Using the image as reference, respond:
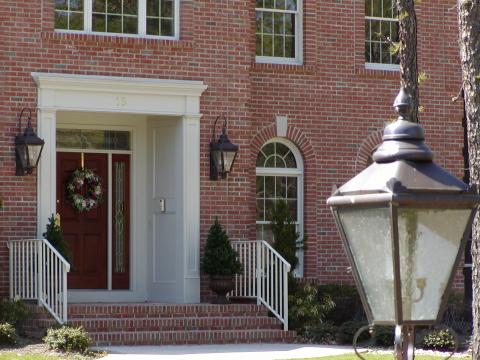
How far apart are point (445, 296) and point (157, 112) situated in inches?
493

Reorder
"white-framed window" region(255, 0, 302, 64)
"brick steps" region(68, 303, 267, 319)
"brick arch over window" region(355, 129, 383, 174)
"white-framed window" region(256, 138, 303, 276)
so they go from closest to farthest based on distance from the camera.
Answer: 1. "brick steps" region(68, 303, 267, 319)
2. "white-framed window" region(256, 138, 303, 276)
3. "white-framed window" region(255, 0, 302, 64)
4. "brick arch over window" region(355, 129, 383, 174)

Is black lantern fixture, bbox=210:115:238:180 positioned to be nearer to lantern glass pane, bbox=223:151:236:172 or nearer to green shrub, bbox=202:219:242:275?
lantern glass pane, bbox=223:151:236:172

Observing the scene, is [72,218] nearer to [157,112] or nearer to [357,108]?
[157,112]

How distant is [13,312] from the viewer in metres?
14.0

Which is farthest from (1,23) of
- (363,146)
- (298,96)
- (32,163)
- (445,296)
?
(445,296)

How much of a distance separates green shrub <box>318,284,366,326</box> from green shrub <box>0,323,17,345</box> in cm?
501

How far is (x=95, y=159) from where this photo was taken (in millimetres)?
17031

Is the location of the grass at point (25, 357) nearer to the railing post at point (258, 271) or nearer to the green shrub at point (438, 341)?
the railing post at point (258, 271)

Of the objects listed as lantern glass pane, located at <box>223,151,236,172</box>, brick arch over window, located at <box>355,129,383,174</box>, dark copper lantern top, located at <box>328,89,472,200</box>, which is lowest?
dark copper lantern top, located at <box>328,89,472,200</box>

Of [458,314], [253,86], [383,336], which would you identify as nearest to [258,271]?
[383,336]

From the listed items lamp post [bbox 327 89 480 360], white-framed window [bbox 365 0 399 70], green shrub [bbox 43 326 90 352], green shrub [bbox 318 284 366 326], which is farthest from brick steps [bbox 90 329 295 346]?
lamp post [bbox 327 89 480 360]

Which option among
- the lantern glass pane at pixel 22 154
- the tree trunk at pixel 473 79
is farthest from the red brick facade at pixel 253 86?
the tree trunk at pixel 473 79

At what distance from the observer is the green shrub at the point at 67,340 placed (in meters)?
13.1

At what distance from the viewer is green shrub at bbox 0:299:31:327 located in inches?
552
